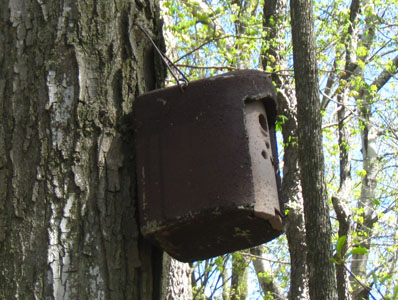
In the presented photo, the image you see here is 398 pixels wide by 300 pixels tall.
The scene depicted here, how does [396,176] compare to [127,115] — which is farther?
[396,176]

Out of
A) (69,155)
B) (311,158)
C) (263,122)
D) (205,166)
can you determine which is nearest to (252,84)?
(263,122)

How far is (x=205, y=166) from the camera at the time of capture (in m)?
1.83

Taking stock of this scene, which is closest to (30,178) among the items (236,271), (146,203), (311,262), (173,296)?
(146,203)

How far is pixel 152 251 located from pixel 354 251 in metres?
0.59

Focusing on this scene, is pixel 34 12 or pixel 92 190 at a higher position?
pixel 34 12

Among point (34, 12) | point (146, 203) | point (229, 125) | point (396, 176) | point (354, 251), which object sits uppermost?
point (396, 176)

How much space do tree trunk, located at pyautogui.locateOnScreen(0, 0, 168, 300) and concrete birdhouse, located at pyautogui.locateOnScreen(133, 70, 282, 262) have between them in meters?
0.07

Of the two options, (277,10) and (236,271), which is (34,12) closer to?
(277,10)

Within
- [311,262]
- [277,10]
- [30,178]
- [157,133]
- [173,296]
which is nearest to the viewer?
[30,178]

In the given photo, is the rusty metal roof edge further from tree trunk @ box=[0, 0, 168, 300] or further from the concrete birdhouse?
tree trunk @ box=[0, 0, 168, 300]

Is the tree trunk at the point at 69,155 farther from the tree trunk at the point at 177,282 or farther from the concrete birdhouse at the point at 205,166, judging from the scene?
the tree trunk at the point at 177,282

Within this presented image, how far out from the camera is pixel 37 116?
1822 millimetres

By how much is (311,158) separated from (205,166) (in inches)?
49.9

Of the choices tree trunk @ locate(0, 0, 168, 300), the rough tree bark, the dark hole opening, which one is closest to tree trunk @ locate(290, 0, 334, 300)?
the dark hole opening
